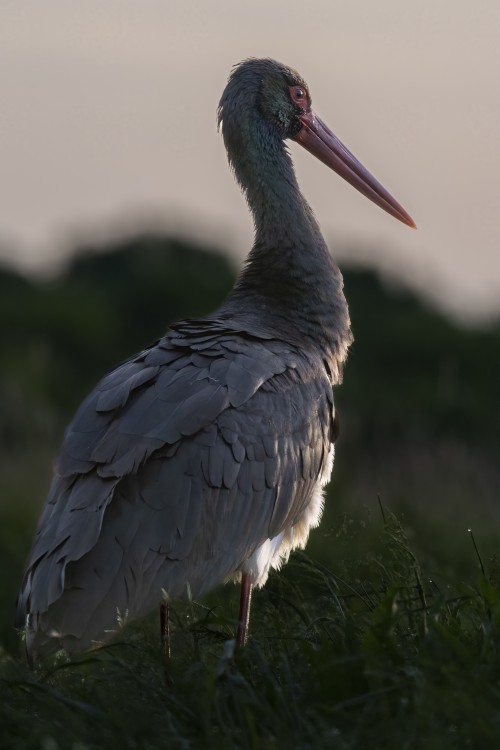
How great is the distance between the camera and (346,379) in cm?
1795

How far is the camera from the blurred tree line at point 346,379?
10.2m

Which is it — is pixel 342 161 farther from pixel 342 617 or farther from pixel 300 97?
pixel 342 617

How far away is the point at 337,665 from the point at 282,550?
5.45ft

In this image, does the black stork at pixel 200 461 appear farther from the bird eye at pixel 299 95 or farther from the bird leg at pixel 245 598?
the bird eye at pixel 299 95

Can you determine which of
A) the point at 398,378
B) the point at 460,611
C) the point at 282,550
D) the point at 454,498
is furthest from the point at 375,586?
the point at 398,378

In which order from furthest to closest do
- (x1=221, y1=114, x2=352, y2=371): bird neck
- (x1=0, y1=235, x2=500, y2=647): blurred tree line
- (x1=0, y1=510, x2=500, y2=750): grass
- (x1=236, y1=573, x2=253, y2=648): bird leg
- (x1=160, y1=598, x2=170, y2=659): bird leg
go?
(x1=0, y1=235, x2=500, y2=647): blurred tree line → (x1=221, y1=114, x2=352, y2=371): bird neck → (x1=236, y1=573, x2=253, y2=648): bird leg → (x1=160, y1=598, x2=170, y2=659): bird leg → (x1=0, y1=510, x2=500, y2=750): grass

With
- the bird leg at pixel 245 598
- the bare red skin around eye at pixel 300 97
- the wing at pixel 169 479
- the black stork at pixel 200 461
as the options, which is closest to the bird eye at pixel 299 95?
the bare red skin around eye at pixel 300 97

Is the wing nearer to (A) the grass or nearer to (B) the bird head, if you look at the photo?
(A) the grass

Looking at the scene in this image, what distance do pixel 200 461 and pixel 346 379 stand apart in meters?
13.2

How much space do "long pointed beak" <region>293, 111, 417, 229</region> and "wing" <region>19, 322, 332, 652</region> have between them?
1689 mm

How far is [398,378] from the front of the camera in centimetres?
1812

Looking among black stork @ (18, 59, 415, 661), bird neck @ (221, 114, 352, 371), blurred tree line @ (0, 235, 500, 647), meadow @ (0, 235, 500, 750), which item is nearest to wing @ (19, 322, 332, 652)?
black stork @ (18, 59, 415, 661)

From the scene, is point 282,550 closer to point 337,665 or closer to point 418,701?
point 337,665

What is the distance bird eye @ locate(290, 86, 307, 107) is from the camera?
6.54 metres
